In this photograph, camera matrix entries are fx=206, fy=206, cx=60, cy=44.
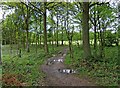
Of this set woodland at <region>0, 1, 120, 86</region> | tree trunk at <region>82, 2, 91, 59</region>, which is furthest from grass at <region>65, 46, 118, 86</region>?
tree trunk at <region>82, 2, 91, 59</region>

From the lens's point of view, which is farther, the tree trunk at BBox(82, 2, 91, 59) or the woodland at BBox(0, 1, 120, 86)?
the tree trunk at BBox(82, 2, 91, 59)

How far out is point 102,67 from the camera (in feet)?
13.8

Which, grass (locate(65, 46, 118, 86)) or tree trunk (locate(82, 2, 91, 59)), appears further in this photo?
tree trunk (locate(82, 2, 91, 59))

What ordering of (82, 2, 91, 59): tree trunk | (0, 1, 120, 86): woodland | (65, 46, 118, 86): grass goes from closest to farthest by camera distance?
(65, 46, 118, 86): grass → (0, 1, 120, 86): woodland → (82, 2, 91, 59): tree trunk

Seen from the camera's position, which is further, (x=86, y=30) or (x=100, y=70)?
(x=86, y=30)

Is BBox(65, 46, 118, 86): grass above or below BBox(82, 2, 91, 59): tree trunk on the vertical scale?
below

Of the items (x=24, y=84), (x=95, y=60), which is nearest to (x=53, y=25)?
(x=95, y=60)

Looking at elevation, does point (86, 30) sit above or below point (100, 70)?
above

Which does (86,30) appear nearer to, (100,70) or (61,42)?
(100,70)

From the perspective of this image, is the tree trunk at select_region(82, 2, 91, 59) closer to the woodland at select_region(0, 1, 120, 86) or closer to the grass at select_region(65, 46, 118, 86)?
the woodland at select_region(0, 1, 120, 86)

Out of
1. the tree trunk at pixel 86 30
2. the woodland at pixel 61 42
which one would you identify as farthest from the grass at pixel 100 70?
the tree trunk at pixel 86 30

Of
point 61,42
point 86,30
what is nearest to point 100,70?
point 86,30

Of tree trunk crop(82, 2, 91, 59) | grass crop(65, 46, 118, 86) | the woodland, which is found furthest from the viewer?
tree trunk crop(82, 2, 91, 59)

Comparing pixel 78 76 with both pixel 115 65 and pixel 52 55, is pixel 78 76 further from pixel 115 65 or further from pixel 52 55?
pixel 52 55
